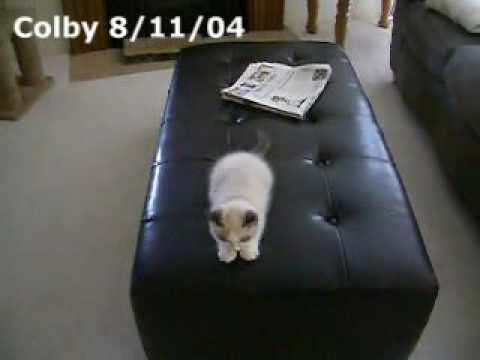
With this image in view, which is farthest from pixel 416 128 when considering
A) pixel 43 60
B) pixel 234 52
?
pixel 43 60

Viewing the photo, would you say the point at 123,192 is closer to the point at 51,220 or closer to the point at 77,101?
the point at 51,220

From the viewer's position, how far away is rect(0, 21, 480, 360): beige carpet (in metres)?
1.22

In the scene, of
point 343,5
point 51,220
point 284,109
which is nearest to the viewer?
point 284,109

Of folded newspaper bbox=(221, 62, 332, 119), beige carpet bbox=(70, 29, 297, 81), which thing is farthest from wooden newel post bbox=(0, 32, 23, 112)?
folded newspaper bbox=(221, 62, 332, 119)

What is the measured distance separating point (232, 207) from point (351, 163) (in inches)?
16.5

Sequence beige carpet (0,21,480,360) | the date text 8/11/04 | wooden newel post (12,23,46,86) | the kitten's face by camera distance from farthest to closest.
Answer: the date text 8/11/04
wooden newel post (12,23,46,86)
beige carpet (0,21,480,360)
the kitten's face

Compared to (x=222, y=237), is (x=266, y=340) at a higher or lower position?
lower

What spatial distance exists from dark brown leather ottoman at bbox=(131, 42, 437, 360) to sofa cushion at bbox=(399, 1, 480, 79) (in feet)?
2.25

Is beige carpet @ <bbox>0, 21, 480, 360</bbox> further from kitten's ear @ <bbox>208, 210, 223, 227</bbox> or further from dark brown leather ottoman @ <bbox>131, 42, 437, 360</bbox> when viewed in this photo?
kitten's ear @ <bbox>208, 210, 223, 227</bbox>

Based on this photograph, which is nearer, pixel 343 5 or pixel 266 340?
pixel 266 340

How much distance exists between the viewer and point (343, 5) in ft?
8.08

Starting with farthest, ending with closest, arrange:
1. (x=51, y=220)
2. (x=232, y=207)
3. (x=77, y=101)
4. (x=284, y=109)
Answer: (x=77, y=101), (x=51, y=220), (x=284, y=109), (x=232, y=207)

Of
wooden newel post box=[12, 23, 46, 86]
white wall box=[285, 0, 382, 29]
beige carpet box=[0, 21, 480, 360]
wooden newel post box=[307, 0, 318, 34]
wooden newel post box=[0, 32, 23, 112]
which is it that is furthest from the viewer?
white wall box=[285, 0, 382, 29]

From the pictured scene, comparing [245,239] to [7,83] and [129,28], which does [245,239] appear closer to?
[7,83]
